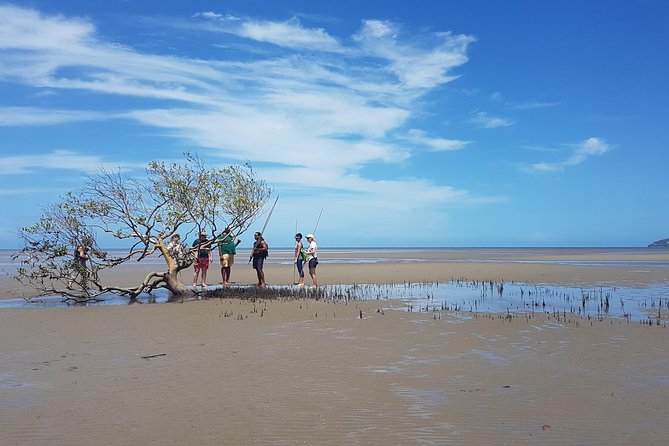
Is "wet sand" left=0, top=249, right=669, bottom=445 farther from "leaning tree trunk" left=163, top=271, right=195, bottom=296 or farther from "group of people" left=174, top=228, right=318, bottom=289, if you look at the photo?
"group of people" left=174, top=228, right=318, bottom=289

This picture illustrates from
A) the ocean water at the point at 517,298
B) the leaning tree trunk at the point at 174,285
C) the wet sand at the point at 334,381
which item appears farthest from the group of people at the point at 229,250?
the wet sand at the point at 334,381

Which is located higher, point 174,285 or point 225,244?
point 225,244

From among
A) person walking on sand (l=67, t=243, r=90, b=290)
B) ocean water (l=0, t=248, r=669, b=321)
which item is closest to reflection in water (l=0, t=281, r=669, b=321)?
ocean water (l=0, t=248, r=669, b=321)

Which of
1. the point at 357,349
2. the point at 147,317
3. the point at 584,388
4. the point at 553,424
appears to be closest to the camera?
the point at 553,424

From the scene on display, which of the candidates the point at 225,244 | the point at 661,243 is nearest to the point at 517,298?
the point at 225,244

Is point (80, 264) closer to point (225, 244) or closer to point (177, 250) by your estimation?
point (177, 250)

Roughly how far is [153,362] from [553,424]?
19.1 ft

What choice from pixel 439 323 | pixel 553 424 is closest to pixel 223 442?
pixel 553 424

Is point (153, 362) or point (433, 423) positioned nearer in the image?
point (433, 423)

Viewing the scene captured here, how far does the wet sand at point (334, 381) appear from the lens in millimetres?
5426

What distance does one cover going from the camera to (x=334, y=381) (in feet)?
23.7

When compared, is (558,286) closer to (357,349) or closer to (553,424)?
(357,349)

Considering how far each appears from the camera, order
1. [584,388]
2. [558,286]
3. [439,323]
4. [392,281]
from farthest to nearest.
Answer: [392,281], [558,286], [439,323], [584,388]

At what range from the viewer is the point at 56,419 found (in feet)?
19.0
